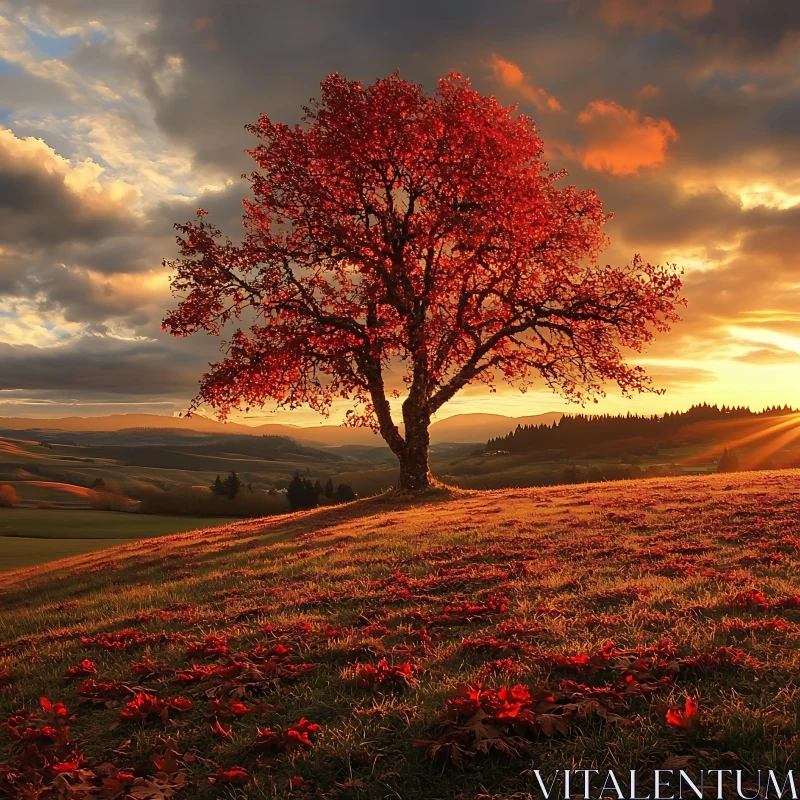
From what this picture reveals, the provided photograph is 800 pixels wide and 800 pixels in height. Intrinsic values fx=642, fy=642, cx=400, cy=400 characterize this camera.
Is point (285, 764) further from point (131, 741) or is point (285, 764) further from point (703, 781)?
point (703, 781)

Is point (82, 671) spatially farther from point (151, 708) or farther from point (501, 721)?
point (501, 721)

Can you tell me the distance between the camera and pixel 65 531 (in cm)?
5281

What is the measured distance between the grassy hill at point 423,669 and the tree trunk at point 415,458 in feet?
48.5

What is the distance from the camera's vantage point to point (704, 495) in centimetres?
2414

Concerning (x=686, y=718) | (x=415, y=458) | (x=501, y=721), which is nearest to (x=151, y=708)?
(x=501, y=721)

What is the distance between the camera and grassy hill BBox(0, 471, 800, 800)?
225 inches

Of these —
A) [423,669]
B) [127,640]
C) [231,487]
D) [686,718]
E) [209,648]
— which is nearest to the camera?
[686,718]

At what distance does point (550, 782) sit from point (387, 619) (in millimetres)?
5456

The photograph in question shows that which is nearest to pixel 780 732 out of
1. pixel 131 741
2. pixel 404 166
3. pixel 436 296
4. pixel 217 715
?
pixel 217 715

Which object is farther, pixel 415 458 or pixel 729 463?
pixel 729 463

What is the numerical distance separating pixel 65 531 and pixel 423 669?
53.4 meters

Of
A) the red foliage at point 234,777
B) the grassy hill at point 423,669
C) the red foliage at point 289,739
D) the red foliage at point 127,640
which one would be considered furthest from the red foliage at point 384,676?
the red foliage at point 127,640

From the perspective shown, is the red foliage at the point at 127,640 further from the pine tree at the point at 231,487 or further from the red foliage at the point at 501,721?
the pine tree at the point at 231,487

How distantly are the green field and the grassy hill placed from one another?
2565 cm
